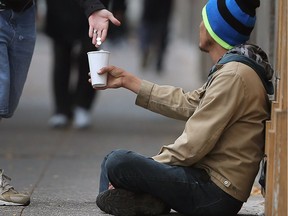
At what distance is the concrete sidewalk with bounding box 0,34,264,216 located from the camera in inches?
215

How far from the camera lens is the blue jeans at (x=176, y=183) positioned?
4633 millimetres

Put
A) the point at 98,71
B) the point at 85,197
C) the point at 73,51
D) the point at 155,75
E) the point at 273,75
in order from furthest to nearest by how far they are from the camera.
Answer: the point at 155,75 < the point at 73,51 < the point at 85,197 < the point at 273,75 < the point at 98,71

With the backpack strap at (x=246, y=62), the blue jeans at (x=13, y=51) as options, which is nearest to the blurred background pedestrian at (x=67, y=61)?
the blue jeans at (x=13, y=51)

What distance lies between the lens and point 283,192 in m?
4.36

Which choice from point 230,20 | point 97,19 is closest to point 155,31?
point 97,19

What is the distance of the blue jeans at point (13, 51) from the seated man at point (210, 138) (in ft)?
2.02

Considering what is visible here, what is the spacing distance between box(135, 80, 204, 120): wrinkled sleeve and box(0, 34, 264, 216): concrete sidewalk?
0.70 m

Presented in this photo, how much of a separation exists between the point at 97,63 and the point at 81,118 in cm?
446

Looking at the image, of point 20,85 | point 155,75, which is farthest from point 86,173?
point 155,75

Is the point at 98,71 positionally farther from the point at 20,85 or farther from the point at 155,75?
the point at 155,75

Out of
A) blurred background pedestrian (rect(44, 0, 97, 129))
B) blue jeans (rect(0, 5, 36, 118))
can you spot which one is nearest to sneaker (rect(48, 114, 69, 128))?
blurred background pedestrian (rect(44, 0, 97, 129))

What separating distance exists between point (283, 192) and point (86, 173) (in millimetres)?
2597

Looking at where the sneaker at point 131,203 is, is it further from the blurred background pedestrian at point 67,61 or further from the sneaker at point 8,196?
the blurred background pedestrian at point 67,61

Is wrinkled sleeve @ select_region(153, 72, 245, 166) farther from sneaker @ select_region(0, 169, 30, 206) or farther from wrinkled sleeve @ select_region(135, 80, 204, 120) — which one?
sneaker @ select_region(0, 169, 30, 206)
